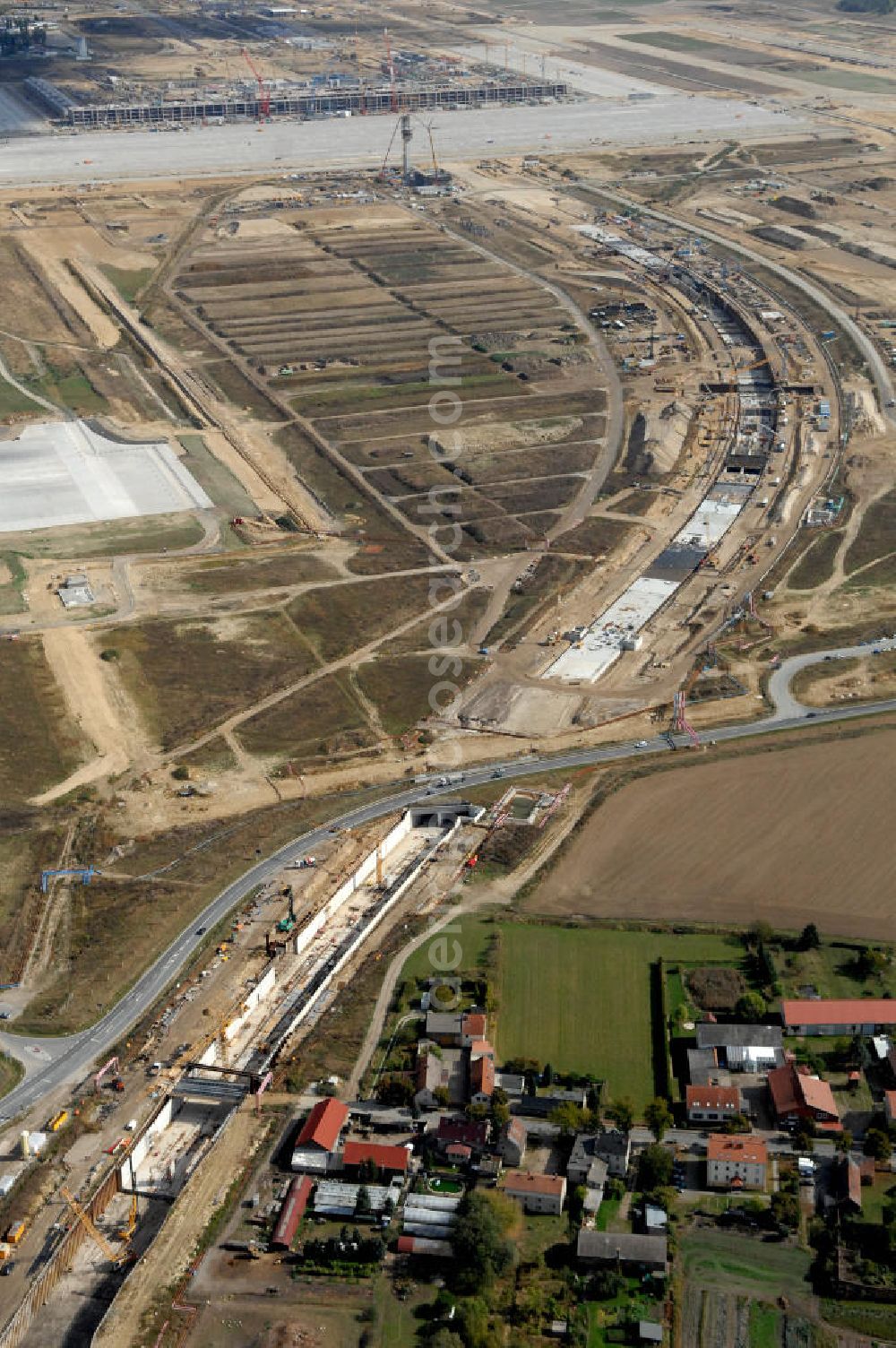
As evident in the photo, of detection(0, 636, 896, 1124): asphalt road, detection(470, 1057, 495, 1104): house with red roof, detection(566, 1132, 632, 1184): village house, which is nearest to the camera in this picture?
detection(566, 1132, 632, 1184): village house

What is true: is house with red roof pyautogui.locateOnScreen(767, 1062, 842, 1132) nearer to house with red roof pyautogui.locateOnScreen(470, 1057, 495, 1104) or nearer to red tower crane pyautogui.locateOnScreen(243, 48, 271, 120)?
house with red roof pyautogui.locateOnScreen(470, 1057, 495, 1104)

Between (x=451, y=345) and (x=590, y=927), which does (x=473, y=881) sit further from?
(x=451, y=345)

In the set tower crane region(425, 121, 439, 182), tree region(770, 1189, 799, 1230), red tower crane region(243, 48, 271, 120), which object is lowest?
tree region(770, 1189, 799, 1230)

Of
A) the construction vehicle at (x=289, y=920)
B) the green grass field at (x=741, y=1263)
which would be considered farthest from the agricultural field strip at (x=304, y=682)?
the green grass field at (x=741, y=1263)

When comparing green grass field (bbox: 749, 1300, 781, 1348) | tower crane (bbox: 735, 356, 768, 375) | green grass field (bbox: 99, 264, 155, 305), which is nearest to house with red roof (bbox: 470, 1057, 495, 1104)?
green grass field (bbox: 749, 1300, 781, 1348)

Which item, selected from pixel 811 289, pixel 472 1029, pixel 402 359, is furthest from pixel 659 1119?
pixel 811 289

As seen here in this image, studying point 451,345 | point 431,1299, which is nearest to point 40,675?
point 431,1299

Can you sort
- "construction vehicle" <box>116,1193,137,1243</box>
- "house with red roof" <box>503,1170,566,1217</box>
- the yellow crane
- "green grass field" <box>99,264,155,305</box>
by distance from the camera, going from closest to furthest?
the yellow crane → "construction vehicle" <box>116,1193,137,1243</box> → "house with red roof" <box>503,1170,566,1217</box> → "green grass field" <box>99,264,155,305</box>
